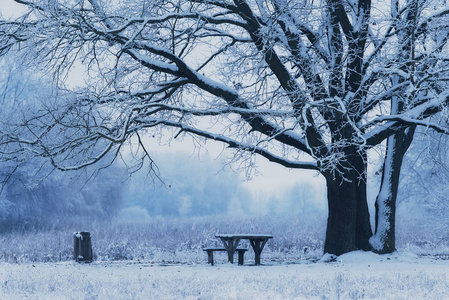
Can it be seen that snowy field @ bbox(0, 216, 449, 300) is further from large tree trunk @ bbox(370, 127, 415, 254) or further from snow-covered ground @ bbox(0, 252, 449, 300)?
large tree trunk @ bbox(370, 127, 415, 254)

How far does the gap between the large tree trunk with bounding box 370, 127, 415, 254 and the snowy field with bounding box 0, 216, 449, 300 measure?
58 centimetres

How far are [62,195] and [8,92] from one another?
25.7 feet

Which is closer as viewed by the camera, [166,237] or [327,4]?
[327,4]

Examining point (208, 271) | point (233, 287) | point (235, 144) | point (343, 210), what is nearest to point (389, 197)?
point (343, 210)

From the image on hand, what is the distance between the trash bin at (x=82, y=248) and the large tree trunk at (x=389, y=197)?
25.6 feet

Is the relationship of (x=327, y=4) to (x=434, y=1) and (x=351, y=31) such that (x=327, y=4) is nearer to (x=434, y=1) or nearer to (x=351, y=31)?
(x=351, y=31)

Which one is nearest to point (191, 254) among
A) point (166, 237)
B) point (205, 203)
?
point (166, 237)

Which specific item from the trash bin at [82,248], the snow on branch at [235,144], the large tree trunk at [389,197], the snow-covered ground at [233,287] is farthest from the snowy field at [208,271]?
the snow on branch at [235,144]

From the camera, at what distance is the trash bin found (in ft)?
51.0

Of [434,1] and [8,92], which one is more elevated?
[8,92]

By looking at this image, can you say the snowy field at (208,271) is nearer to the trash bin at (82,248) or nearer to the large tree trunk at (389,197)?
the large tree trunk at (389,197)

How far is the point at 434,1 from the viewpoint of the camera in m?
13.4

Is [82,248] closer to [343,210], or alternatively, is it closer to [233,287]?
[343,210]

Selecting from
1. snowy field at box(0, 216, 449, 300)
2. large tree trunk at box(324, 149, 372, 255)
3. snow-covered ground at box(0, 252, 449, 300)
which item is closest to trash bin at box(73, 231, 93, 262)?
snowy field at box(0, 216, 449, 300)
